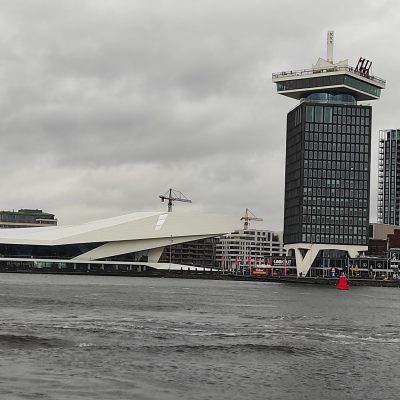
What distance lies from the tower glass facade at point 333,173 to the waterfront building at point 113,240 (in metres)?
15.4

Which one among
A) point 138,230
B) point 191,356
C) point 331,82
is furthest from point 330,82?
point 191,356

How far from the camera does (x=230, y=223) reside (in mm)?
145000

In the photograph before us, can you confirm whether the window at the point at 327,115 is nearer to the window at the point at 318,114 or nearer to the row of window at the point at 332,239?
the window at the point at 318,114

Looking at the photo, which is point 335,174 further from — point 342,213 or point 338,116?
point 338,116

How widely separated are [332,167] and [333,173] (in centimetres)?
106

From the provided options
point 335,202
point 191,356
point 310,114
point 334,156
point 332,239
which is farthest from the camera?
point 332,239

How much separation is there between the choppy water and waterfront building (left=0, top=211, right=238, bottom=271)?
96.1 metres

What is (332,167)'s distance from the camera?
452ft

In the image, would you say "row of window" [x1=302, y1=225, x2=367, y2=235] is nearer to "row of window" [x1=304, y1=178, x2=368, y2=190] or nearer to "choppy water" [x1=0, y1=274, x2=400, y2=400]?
"row of window" [x1=304, y1=178, x2=368, y2=190]

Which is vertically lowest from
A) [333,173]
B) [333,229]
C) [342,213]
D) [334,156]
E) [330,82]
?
[333,229]

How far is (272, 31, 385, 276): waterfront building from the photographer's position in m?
138

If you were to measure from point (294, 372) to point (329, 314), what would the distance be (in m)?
24.5

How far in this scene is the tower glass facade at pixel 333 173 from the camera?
452 feet

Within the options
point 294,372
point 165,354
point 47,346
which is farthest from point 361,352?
point 47,346
